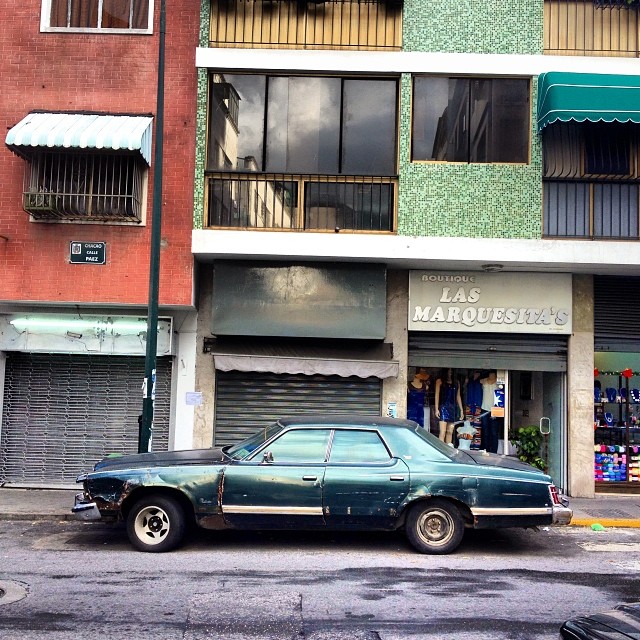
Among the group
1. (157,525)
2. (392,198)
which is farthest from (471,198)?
(157,525)

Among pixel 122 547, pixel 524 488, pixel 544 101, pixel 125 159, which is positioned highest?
pixel 544 101

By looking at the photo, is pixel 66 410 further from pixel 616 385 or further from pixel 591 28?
pixel 591 28

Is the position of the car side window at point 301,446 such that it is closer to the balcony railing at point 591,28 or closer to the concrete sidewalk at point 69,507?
the concrete sidewalk at point 69,507

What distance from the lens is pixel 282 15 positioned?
39.8ft

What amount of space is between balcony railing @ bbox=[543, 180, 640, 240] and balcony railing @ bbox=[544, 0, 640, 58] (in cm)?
228

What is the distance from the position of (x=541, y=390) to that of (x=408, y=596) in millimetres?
7611

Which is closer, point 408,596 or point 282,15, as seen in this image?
point 408,596

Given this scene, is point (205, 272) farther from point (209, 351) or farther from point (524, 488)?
point (524, 488)

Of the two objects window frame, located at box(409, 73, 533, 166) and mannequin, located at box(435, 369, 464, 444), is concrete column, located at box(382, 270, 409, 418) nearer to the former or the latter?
mannequin, located at box(435, 369, 464, 444)

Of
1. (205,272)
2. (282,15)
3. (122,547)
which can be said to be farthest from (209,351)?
(282,15)

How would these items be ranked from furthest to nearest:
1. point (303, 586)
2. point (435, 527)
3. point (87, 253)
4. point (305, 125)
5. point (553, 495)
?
point (305, 125), point (87, 253), point (435, 527), point (553, 495), point (303, 586)

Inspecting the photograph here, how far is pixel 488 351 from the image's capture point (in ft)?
41.0

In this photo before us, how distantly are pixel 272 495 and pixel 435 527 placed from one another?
1892 mm

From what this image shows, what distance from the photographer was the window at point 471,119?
11984 millimetres
